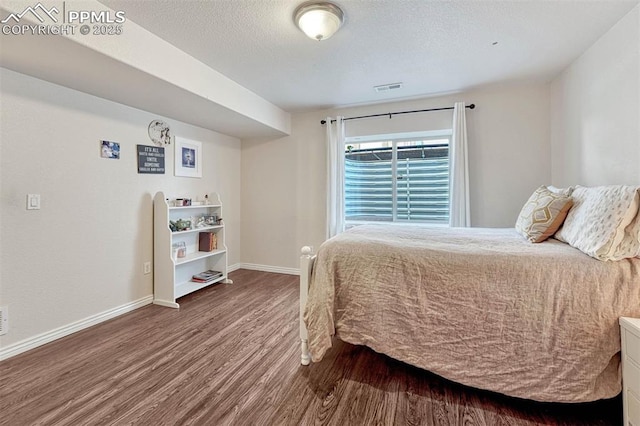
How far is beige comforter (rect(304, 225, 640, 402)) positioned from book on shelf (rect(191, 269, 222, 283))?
208 cm

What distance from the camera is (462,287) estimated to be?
148 cm

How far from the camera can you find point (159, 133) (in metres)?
3.05

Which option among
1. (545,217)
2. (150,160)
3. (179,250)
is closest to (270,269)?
(179,250)

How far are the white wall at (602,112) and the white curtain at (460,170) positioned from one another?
0.86 m

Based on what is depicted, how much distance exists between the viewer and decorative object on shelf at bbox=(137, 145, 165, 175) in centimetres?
286

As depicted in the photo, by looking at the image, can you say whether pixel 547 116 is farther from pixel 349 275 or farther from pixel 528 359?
pixel 349 275

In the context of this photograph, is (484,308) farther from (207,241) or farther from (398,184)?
(207,241)

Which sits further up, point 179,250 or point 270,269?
point 179,250

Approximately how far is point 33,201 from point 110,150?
2.39 ft

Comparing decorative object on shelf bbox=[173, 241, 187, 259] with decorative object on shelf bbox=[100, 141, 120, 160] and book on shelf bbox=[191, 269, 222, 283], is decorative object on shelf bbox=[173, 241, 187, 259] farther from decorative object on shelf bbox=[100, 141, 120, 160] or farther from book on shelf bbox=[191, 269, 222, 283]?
decorative object on shelf bbox=[100, 141, 120, 160]

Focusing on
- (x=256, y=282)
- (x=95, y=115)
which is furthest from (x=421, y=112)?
(x=95, y=115)

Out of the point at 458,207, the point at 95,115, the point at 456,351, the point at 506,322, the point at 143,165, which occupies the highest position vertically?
the point at 95,115

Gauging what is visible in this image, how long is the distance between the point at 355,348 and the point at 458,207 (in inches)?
78.2

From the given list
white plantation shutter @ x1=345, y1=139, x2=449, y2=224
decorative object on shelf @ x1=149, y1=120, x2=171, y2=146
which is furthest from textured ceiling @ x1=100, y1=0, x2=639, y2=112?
decorative object on shelf @ x1=149, y1=120, x2=171, y2=146
